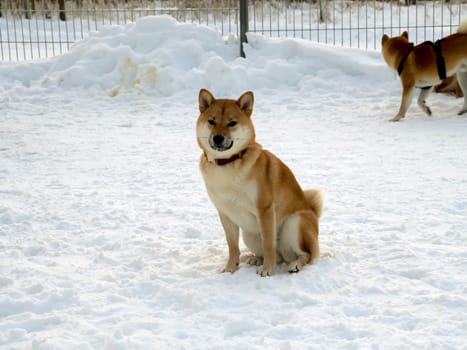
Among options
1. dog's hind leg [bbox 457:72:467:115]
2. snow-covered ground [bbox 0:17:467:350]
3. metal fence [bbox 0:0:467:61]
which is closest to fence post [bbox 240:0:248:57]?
metal fence [bbox 0:0:467:61]

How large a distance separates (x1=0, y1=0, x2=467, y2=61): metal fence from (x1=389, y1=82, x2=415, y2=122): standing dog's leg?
115 inches

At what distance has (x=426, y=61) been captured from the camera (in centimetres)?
775

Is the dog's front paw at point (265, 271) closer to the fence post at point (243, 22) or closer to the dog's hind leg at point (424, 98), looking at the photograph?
the dog's hind leg at point (424, 98)

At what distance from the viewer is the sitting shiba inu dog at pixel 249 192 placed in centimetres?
362

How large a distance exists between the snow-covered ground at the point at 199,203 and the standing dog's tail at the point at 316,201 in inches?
9.5

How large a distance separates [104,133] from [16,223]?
3191 mm

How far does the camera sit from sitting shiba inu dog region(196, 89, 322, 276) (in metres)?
3.62

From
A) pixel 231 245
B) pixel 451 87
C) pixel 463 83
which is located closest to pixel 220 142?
pixel 231 245

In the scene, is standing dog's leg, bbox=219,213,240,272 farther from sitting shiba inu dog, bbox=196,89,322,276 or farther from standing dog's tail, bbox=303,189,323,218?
standing dog's tail, bbox=303,189,323,218

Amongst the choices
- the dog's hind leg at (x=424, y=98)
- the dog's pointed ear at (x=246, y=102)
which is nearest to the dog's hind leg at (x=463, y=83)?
the dog's hind leg at (x=424, y=98)

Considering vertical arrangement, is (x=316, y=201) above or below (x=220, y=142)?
below

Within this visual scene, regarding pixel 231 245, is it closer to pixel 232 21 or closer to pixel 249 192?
pixel 249 192

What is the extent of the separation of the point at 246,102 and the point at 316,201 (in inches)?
30.1

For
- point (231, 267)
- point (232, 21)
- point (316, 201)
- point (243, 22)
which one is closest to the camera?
point (231, 267)
